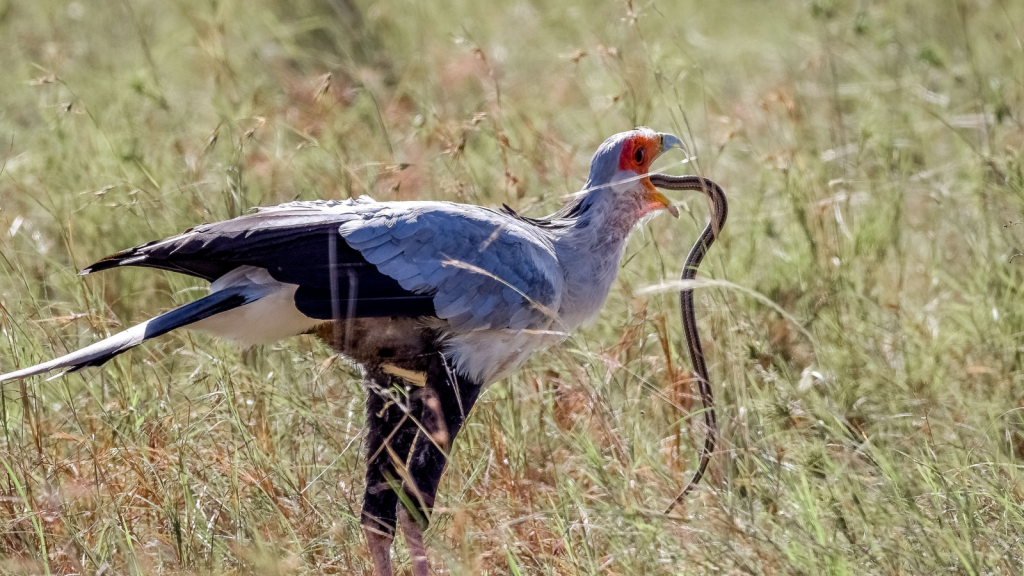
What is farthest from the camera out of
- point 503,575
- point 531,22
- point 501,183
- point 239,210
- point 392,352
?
point 531,22

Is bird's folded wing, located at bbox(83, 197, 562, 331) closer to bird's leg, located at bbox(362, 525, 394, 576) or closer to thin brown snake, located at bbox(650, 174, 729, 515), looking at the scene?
thin brown snake, located at bbox(650, 174, 729, 515)

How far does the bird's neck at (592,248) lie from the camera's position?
3.30 m

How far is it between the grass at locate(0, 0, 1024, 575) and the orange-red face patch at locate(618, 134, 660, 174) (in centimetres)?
9

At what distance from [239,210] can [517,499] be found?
4.70 feet

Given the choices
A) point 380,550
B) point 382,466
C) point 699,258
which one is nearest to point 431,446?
point 382,466

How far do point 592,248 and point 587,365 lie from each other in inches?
15.9

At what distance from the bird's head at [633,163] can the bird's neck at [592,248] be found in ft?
0.09

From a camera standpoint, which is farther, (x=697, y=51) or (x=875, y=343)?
(x=697, y=51)

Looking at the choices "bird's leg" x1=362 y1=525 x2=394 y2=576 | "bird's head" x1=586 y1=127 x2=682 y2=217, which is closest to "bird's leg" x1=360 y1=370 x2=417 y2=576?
"bird's leg" x1=362 y1=525 x2=394 y2=576

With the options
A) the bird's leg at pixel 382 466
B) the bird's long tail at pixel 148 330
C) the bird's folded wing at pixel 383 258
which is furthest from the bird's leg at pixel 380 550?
the bird's long tail at pixel 148 330

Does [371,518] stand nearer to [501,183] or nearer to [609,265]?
[609,265]

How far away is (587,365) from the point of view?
10.3 ft

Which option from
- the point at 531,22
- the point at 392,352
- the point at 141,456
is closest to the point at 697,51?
the point at 531,22

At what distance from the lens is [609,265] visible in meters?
3.37
